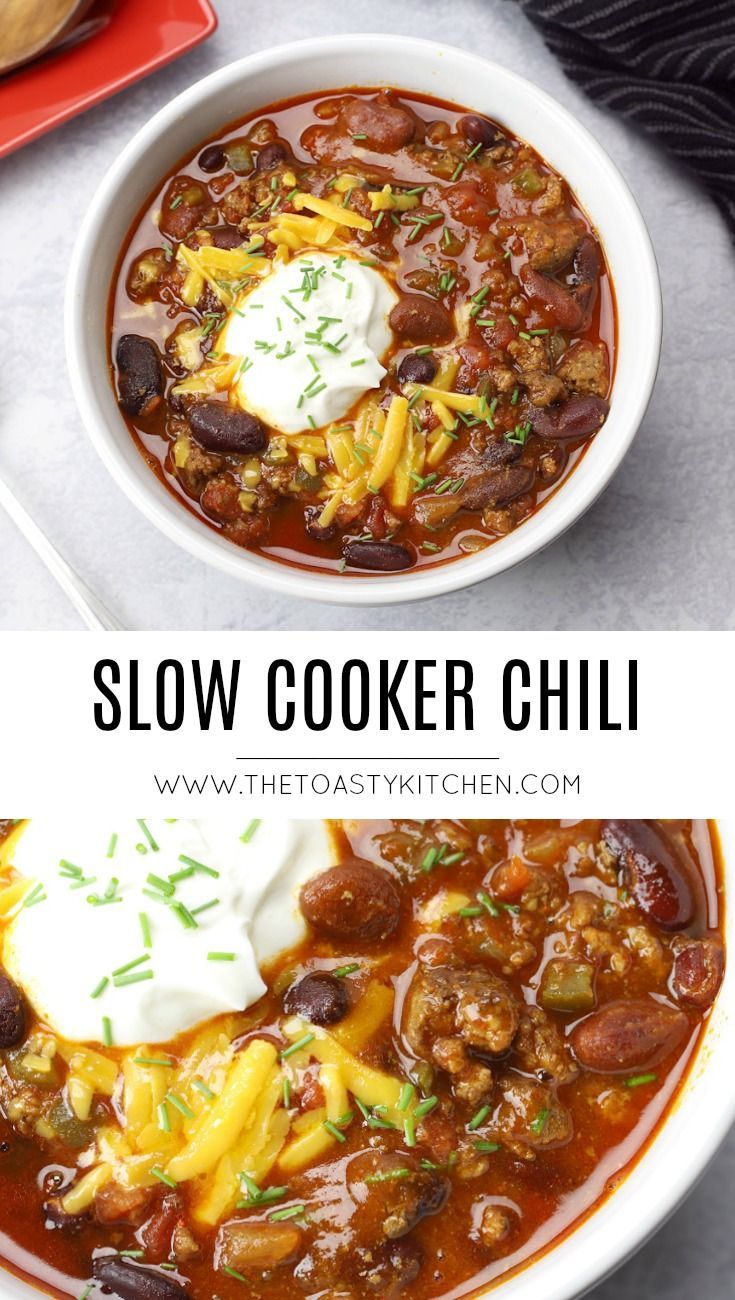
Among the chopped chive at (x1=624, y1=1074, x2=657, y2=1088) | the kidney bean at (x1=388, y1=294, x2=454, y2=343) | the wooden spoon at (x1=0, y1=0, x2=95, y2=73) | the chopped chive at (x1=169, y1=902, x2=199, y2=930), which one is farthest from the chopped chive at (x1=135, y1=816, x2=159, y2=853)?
the wooden spoon at (x1=0, y1=0, x2=95, y2=73)

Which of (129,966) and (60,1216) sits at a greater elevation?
(129,966)

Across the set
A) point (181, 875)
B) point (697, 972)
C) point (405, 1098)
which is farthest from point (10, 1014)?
point (697, 972)

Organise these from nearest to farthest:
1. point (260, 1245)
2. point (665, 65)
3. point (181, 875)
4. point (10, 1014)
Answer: point (260, 1245), point (10, 1014), point (181, 875), point (665, 65)

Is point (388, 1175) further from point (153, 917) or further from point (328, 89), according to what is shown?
point (328, 89)

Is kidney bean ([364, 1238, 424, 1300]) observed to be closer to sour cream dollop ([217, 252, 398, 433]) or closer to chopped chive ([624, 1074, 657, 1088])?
chopped chive ([624, 1074, 657, 1088])

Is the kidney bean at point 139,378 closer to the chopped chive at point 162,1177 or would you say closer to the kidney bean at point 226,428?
the kidney bean at point 226,428

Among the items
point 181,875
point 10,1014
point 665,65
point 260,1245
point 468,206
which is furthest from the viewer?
point 665,65
